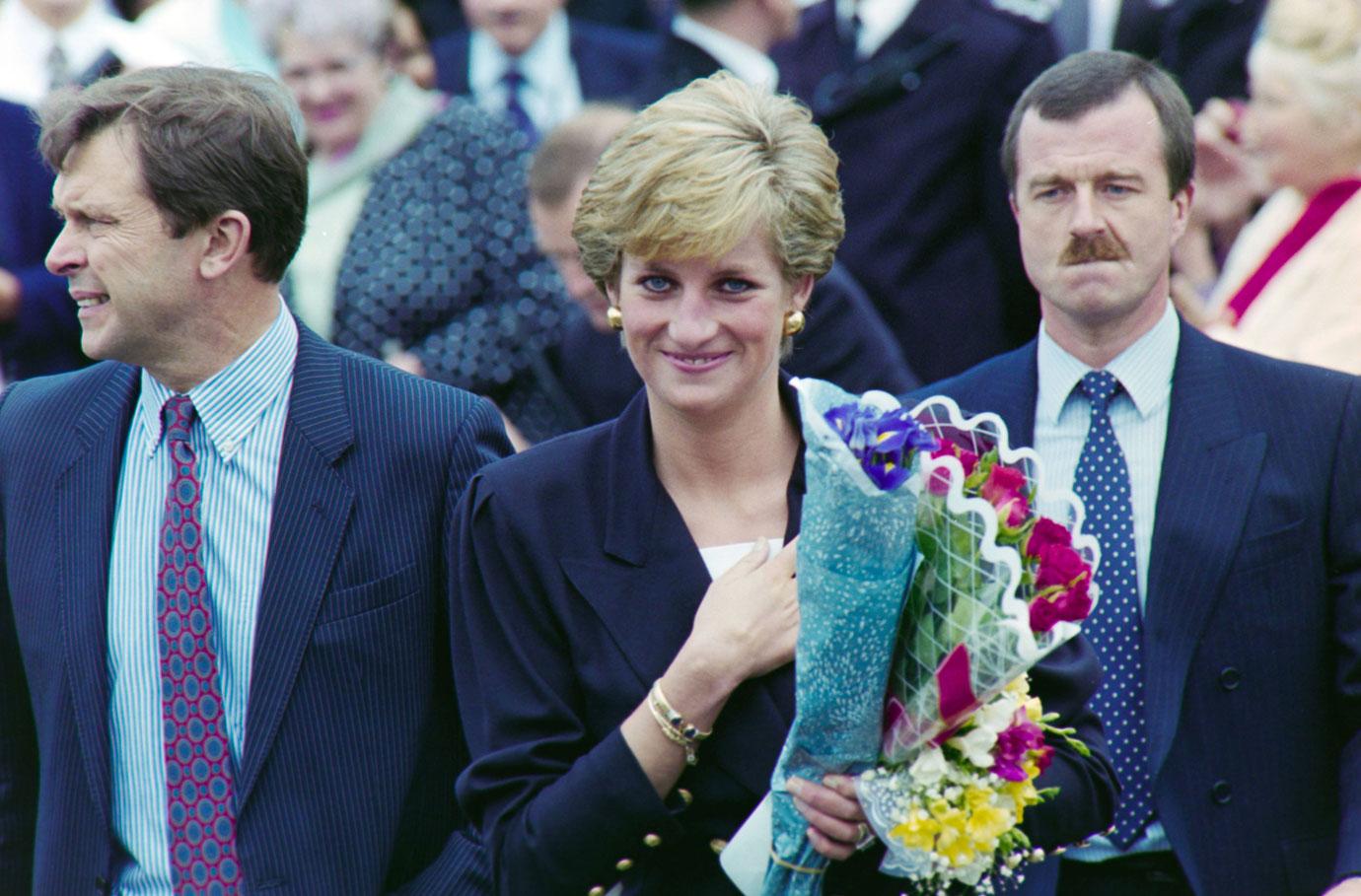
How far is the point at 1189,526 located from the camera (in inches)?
144

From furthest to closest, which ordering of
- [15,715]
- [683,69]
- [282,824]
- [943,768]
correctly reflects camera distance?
[683,69] < [15,715] < [282,824] < [943,768]

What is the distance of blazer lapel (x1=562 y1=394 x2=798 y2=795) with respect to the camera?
10.3 ft

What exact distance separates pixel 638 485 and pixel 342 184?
10.7 ft

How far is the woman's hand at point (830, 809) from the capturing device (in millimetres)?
2955

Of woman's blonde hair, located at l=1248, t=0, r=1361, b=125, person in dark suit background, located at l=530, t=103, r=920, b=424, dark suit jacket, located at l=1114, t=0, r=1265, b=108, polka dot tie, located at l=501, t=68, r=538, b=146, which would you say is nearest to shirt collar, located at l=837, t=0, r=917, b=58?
person in dark suit background, located at l=530, t=103, r=920, b=424

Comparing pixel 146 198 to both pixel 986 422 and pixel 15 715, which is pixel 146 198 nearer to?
pixel 15 715

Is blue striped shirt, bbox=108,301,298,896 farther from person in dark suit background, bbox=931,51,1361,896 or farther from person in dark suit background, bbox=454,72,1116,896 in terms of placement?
person in dark suit background, bbox=931,51,1361,896

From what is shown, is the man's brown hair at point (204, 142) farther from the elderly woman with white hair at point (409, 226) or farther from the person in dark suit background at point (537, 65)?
the person in dark suit background at point (537, 65)

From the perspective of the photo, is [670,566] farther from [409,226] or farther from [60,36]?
[60,36]

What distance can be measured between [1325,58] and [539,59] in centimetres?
345

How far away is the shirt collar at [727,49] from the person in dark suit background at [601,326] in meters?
0.68

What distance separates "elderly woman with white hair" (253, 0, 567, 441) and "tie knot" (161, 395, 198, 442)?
2059 millimetres

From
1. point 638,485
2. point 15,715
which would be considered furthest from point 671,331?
point 15,715

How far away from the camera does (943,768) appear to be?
2885 mm
